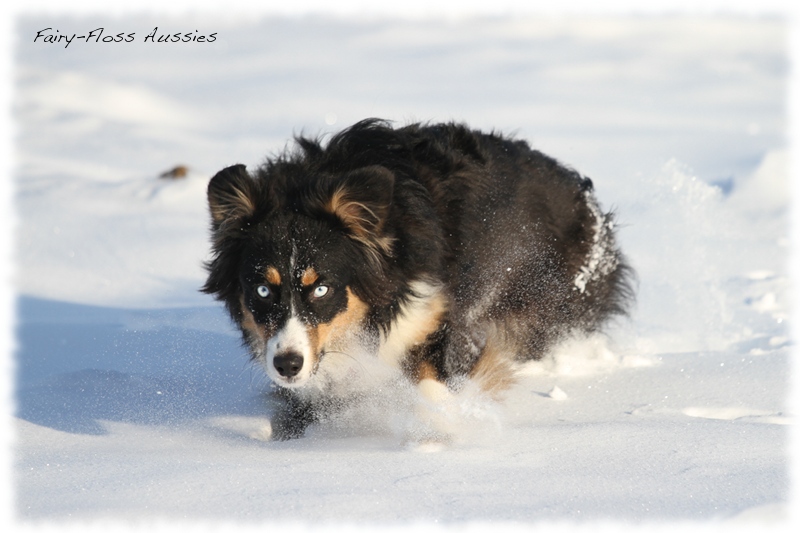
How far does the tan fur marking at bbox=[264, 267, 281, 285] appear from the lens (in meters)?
3.91

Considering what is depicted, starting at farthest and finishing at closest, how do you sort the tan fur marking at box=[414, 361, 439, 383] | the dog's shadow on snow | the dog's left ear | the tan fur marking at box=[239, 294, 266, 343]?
the dog's shadow on snow < the tan fur marking at box=[414, 361, 439, 383] < the tan fur marking at box=[239, 294, 266, 343] < the dog's left ear

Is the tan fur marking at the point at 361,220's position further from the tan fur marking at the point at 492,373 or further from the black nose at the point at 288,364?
the tan fur marking at the point at 492,373

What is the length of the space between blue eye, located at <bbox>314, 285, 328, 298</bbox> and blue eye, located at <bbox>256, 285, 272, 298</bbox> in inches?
8.2

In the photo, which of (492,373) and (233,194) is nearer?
(233,194)

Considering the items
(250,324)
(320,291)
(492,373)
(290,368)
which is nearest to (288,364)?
(290,368)

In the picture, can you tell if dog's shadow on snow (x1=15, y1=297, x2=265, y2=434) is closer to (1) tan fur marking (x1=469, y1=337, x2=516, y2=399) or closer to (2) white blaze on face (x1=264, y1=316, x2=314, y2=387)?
(2) white blaze on face (x1=264, y1=316, x2=314, y2=387)

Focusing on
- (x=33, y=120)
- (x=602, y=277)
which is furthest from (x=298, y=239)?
(x=33, y=120)

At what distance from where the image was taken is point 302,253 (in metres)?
3.94

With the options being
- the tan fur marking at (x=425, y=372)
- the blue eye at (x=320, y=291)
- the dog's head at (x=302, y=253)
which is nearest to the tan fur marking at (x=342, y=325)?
the dog's head at (x=302, y=253)

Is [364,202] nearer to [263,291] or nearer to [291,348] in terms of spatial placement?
[263,291]

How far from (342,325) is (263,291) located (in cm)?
42

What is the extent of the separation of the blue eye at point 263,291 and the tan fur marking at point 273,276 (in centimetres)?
4

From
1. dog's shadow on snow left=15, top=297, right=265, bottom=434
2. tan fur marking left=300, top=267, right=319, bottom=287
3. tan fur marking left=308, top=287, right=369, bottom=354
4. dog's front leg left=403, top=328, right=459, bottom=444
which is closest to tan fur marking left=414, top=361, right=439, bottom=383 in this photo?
dog's front leg left=403, top=328, right=459, bottom=444

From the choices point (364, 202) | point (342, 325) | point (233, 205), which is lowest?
point (342, 325)
